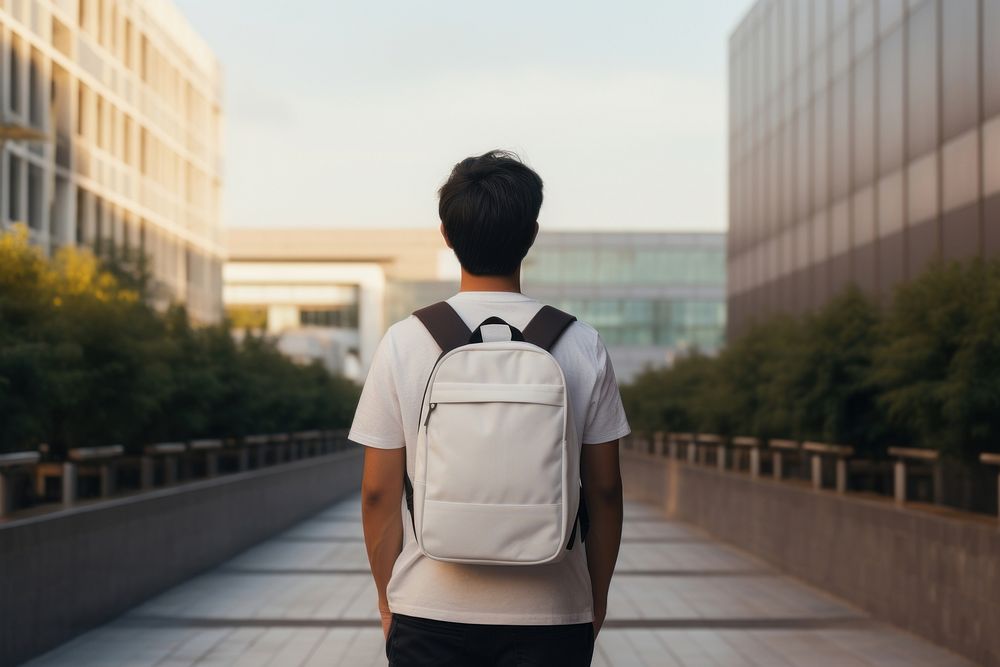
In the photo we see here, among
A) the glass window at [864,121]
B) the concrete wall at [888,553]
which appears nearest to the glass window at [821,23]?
the glass window at [864,121]

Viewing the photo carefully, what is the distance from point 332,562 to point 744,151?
95.4 ft


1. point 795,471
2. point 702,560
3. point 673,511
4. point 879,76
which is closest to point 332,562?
point 702,560

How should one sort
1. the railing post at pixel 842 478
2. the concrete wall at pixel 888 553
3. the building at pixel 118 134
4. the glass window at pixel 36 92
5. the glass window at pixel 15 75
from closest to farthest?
the concrete wall at pixel 888 553
the railing post at pixel 842 478
the glass window at pixel 15 75
the building at pixel 118 134
the glass window at pixel 36 92

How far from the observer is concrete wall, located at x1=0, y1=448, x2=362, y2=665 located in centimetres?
956

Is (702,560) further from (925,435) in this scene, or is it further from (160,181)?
(160,181)

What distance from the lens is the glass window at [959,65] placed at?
918 inches

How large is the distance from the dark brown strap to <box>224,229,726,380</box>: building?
228 feet

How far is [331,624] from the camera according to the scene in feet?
39.5

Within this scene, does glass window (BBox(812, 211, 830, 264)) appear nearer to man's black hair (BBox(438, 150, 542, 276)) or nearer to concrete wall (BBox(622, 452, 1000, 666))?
concrete wall (BBox(622, 452, 1000, 666))

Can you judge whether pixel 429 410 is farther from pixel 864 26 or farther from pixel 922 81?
pixel 864 26

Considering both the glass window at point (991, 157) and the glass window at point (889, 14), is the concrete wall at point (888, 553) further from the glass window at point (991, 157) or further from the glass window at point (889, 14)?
the glass window at point (889, 14)

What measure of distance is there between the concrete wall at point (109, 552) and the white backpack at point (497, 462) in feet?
22.8

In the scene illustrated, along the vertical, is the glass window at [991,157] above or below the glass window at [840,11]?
below

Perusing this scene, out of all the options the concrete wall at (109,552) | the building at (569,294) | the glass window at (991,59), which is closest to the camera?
the concrete wall at (109,552)
